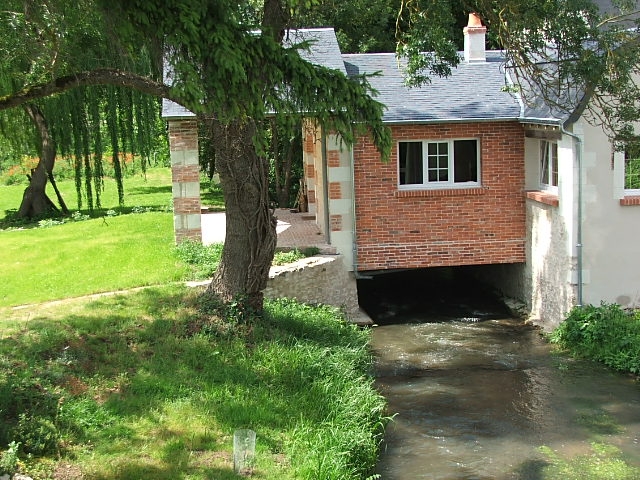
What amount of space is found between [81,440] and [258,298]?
459cm

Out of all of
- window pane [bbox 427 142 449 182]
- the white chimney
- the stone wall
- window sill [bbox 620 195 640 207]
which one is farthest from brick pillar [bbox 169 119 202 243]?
window sill [bbox 620 195 640 207]

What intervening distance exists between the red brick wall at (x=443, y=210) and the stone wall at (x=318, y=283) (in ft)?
2.41

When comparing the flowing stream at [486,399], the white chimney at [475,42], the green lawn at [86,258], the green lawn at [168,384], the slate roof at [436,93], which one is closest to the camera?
the green lawn at [168,384]

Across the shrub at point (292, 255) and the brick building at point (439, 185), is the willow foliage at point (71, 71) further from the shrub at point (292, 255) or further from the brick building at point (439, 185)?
the shrub at point (292, 255)

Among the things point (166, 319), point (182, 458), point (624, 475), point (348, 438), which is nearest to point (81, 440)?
point (182, 458)

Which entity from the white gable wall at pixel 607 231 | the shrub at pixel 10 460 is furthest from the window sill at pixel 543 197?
the shrub at pixel 10 460

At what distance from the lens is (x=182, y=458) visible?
28.3 feet

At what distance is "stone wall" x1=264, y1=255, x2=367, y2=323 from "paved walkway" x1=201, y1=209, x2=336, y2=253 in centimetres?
64

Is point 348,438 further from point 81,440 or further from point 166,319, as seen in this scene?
point 166,319

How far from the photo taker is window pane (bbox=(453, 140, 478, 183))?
16.9 m

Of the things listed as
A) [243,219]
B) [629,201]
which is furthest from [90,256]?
[629,201]

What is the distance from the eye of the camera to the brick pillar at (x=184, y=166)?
16.6m

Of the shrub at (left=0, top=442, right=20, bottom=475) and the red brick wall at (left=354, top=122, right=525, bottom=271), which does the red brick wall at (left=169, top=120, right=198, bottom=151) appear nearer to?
the red brick wall at (left=354, top=122, right=525, bottom=271)

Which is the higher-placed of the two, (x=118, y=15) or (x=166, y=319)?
(x=118, y=15)
